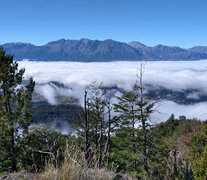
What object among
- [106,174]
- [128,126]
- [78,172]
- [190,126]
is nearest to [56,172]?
[78,172]

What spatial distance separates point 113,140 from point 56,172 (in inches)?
546

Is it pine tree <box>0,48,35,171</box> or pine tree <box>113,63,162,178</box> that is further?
pine tree <box>113,63,162,178</box>

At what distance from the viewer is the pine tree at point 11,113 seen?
44.3 ft

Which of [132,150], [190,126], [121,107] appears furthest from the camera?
[190,126]

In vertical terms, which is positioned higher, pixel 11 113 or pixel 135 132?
pixel 11 113

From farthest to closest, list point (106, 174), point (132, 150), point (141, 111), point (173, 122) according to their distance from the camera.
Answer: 1. point (173, 122)
2. point (141, 111)
3. point (132, 150)
4. point (106, 174)

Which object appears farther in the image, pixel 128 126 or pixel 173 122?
pixel 173 122

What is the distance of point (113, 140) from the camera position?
1648 centimetres

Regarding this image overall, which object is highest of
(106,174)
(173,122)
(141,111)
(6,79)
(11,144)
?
(6,79)

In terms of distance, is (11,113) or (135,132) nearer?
(11,113)

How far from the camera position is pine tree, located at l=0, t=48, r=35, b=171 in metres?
13.5

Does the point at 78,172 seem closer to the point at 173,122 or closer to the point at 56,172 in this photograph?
the point at 56,172

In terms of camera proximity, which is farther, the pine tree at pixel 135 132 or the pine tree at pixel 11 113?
the pine tree at pixel 135 132

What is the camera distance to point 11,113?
13.6 meters
